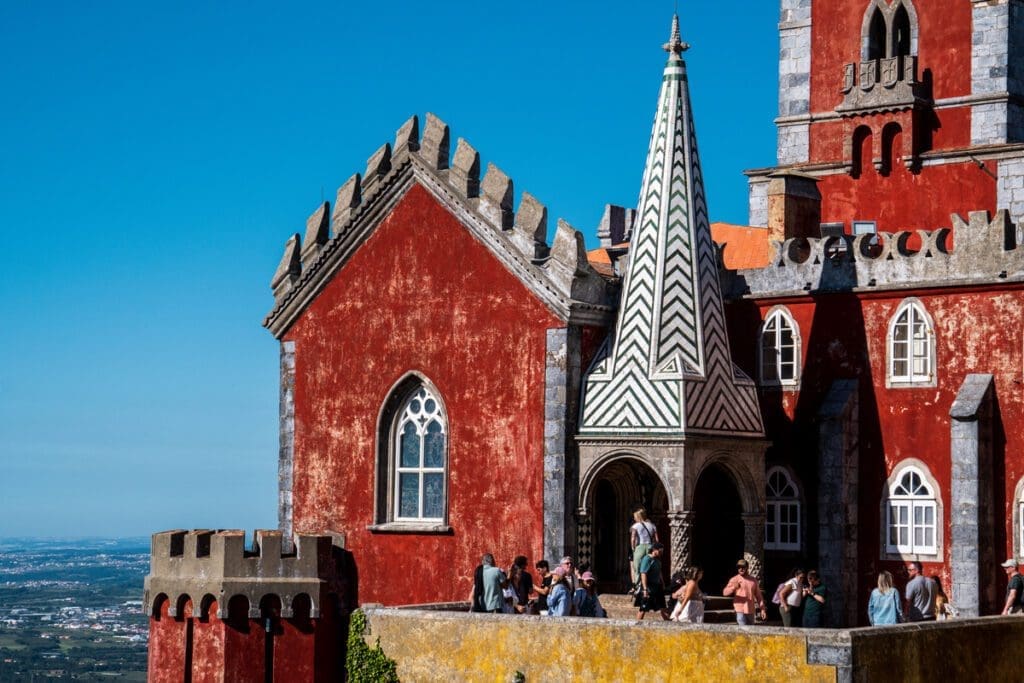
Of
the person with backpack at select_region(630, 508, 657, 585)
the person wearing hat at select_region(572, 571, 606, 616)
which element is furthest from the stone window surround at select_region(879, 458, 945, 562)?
the person wearing hat at select_region(572, 571, 606, 616)

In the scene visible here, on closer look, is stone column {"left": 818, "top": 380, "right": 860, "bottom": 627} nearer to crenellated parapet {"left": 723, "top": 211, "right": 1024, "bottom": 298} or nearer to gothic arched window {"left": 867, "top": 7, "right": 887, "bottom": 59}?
crenellated parapet {"left": 723, "top": 211, "right": 1024, "bottom": 298}

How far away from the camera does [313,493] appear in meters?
44.4

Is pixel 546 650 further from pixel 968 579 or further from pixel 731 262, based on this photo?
pixel 731 262

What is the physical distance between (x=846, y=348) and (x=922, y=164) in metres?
8.36

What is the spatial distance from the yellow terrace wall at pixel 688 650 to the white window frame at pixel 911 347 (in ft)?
20.5

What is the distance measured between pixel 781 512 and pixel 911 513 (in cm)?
253

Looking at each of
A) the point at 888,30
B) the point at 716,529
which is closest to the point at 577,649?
the point at 716,529

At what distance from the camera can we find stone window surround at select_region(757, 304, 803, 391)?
41.5 m

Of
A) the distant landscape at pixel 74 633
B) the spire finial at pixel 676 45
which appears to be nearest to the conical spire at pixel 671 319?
the spire finial at pixel 676 45

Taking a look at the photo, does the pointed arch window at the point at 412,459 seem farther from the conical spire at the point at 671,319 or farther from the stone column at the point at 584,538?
the conical spire at the point at 671,319

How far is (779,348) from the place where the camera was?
41781 millimetres

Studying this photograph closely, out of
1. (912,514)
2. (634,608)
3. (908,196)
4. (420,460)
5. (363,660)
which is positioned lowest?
(363,660)

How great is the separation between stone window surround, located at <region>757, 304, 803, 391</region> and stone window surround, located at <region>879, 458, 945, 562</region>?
2.54 metres

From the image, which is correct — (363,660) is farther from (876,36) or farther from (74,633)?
(74,633)
